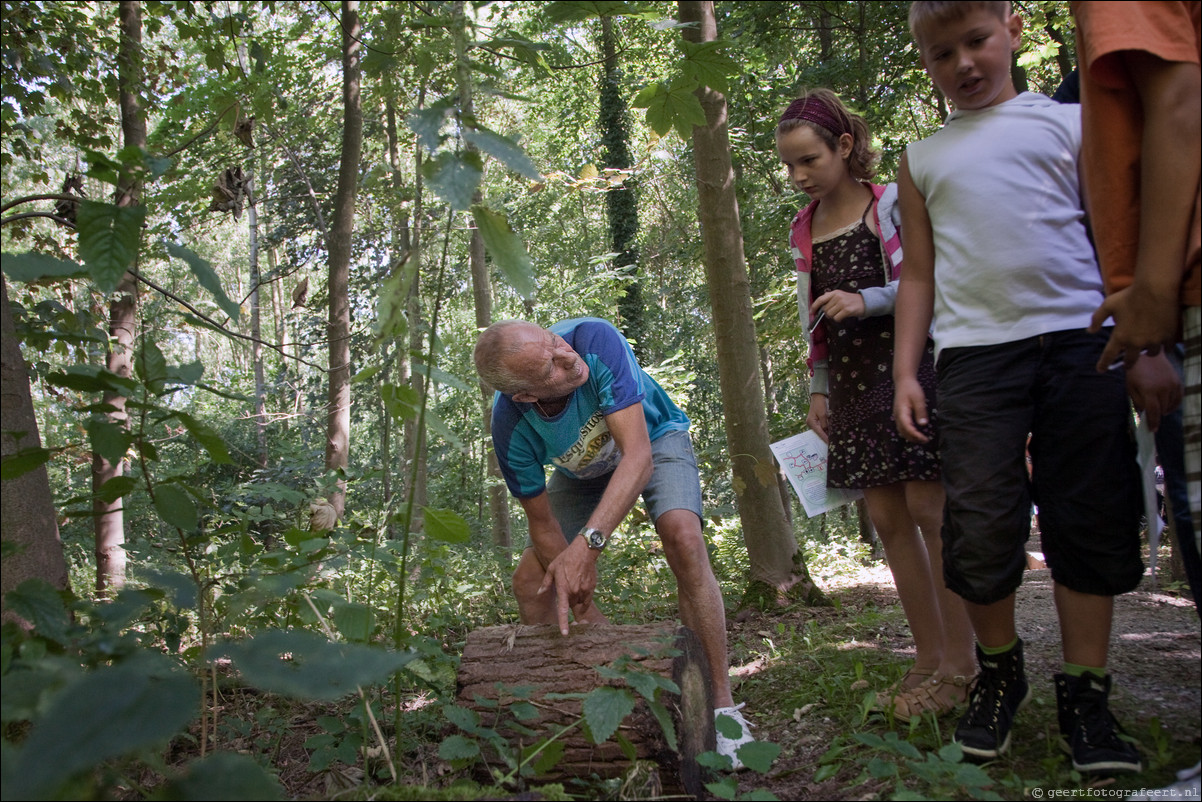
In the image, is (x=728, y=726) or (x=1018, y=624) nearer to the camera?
(x=728, y=726)

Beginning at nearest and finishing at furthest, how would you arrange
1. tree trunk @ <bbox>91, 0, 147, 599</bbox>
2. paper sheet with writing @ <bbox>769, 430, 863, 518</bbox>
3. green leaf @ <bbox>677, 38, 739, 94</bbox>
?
green leaf @ <bbox>677, 38, 739, 94</bbox>, paper sheet with writing @ <bbox>769, 430, 863, 518</bbox>, tree trunk @ <bbox>91, 0, 147, 599</bbox>

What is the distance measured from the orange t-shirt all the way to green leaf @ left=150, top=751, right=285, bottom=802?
1.92 metres

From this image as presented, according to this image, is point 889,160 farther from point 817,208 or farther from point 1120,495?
point 1120,495

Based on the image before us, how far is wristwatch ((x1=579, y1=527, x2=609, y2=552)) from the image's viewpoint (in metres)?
2.56

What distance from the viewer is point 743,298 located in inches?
204

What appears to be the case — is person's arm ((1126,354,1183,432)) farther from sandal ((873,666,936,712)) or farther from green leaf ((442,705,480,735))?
green leaf ((442,705,480,735))

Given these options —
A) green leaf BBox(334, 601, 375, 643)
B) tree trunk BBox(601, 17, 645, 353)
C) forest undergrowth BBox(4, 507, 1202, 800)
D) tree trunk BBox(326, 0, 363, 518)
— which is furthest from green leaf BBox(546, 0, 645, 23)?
tree trunk BBox(601, 17, 645, 353)

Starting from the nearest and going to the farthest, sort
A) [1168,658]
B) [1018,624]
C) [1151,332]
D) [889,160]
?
[1151,332] < [1168,658] < [1018,624] < [889,160]

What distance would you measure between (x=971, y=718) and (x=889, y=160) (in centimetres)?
684

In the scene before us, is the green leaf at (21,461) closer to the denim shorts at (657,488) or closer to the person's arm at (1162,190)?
the denim shorts at (657,488)

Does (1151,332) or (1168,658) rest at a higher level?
(1151,332)

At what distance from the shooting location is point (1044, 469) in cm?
204

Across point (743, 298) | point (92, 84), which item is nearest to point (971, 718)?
Result: point (743, 298)

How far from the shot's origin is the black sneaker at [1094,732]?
1.88 meters
